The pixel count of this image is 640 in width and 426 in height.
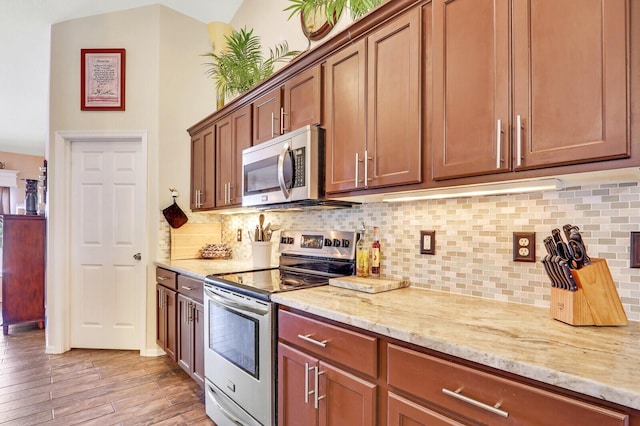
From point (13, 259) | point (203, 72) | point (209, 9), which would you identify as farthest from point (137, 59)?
point (13, 259)

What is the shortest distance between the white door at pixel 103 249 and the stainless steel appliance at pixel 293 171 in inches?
68.2

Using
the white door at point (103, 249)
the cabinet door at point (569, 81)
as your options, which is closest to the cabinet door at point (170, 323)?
the white door at point (103, 249)

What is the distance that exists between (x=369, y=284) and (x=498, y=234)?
0.61 metres

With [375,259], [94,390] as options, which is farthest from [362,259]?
[94,390]

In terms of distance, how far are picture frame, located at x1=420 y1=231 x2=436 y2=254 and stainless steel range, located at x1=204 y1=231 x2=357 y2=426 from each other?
1.46 ft

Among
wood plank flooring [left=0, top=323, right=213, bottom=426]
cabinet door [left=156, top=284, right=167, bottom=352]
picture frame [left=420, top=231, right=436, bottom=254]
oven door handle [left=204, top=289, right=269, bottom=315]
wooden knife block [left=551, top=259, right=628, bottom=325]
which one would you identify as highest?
picture frame [left=420, top=231, right=436, bottom=254]

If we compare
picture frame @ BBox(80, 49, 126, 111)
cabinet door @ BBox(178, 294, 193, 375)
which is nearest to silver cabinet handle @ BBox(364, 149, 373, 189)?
cabinet door @ BBox(178, 294, 193, 375)

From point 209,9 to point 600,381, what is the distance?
157 inches

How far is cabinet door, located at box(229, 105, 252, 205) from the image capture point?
249cm

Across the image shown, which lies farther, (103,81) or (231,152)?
(103,81)

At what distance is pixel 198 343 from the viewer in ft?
7.72

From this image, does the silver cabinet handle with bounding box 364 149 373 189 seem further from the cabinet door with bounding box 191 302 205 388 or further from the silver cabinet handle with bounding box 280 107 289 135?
the cabinet door with bounding box 191 302 205 388

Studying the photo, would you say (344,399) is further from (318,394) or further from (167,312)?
(167,312)

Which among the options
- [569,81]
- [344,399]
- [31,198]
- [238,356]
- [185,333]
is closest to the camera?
[569,81]
